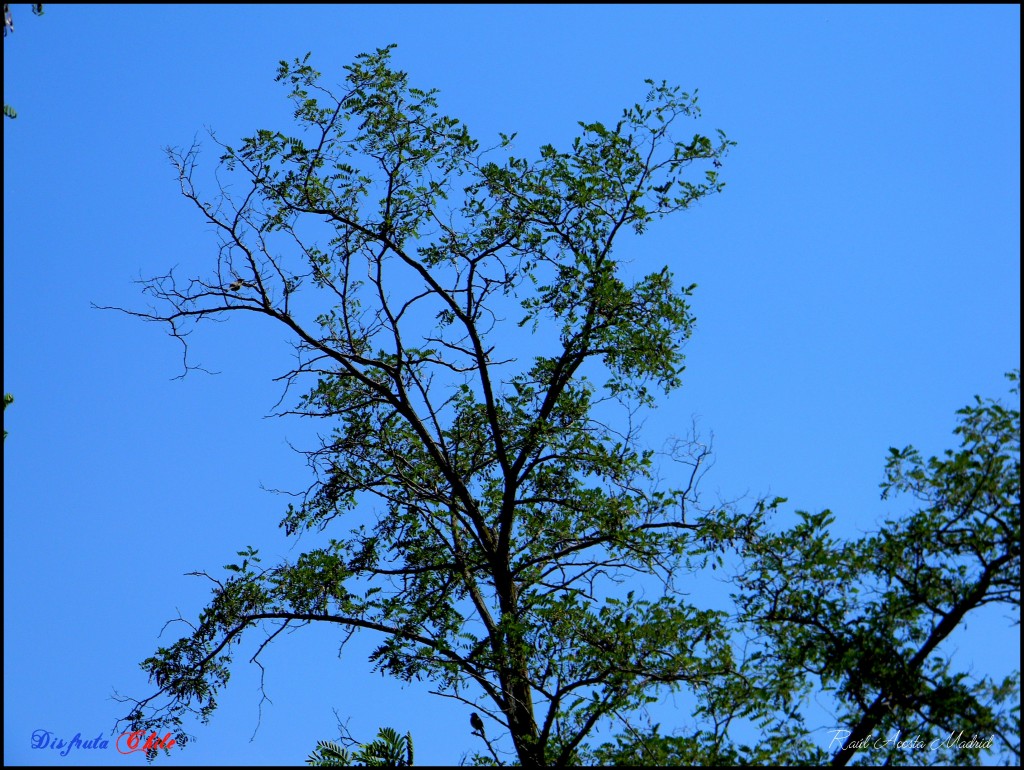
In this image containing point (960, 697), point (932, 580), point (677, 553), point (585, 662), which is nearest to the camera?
point (960, 697)

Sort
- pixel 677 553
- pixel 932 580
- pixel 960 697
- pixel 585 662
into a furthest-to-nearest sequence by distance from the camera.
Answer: pixel 677 553, pixel 585 662, pixel 932 580, pixel 960 697

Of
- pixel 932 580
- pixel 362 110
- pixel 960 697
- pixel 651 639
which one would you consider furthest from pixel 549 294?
pixel 960 697

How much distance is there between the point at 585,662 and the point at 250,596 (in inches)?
170

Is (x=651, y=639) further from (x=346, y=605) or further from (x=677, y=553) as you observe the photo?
(x=346, y=605)

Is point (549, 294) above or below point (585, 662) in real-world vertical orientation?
above

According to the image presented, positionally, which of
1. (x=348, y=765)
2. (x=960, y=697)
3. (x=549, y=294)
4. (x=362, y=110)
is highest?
(x=362, y=110)

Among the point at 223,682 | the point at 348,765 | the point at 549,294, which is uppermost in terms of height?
the point at 549,294

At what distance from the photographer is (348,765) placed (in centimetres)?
1353

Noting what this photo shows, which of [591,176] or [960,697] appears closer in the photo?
[960,697]

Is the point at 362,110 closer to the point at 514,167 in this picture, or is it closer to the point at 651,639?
the point at 514,167

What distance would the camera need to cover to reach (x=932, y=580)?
12.1 m

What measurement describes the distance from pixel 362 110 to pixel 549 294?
3162 millimetres

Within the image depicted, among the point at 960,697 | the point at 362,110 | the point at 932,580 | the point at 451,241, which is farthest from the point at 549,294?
the point at 960,697

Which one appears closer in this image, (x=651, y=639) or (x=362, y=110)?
(x=651, y=639)
